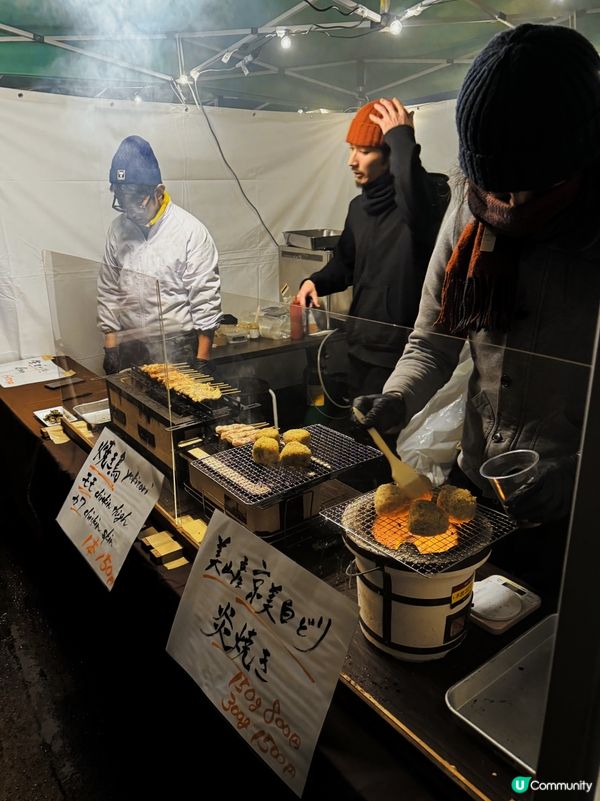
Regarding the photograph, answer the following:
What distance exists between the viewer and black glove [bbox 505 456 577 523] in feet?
2.06

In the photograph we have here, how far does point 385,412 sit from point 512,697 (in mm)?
435

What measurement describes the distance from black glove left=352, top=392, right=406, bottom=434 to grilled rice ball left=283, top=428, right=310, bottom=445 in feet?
0.64

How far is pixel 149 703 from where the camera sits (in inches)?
51.8

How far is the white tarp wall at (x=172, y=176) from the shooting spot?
282 centimetres

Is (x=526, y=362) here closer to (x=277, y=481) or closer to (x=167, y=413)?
(x=277, y=481)

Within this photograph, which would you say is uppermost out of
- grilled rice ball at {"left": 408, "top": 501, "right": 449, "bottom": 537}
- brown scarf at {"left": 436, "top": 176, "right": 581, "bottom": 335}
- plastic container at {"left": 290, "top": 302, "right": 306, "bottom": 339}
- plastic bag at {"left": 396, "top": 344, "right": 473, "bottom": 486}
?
brown scarf at {"left": 436, "top": 176, "right": 581, "bottom": 335}

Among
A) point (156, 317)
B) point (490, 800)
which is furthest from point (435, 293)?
point (490, 800)

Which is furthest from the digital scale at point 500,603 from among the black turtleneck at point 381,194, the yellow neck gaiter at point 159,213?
the yellow neck gaiter at point 159,213

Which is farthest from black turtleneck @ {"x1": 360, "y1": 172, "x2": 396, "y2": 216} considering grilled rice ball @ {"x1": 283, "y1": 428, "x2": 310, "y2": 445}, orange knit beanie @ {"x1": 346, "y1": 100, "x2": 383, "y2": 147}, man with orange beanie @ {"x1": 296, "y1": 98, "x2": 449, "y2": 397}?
grilled rice ball @ {"x1": 283, "y1": 428, "x2": 310, "y2": 445}

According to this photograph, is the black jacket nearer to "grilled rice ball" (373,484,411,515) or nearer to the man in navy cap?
the man in navy cap

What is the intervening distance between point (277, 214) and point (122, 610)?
2950 millimetres

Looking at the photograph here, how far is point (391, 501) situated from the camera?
2.81 feet

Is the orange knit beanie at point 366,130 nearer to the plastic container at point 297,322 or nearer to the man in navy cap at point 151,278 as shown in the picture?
the man in navy cap at point 151,278

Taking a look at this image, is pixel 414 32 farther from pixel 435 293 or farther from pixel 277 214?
pixel 435 293
